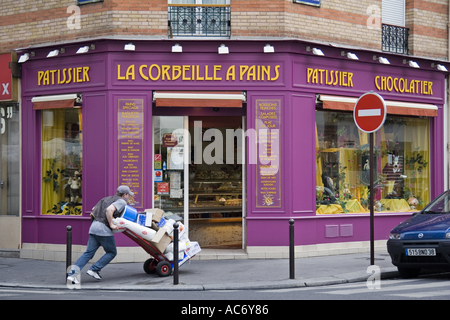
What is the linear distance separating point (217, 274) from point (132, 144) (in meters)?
3.71

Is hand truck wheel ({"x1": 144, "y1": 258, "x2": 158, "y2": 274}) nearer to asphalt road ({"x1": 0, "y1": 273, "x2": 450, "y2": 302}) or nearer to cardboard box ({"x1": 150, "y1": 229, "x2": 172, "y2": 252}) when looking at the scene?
cardboard box ({"x1": 150, "y1": 229, "x2": 172, "y2": 252})

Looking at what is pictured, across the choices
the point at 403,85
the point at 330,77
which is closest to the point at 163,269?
the point at 330,77

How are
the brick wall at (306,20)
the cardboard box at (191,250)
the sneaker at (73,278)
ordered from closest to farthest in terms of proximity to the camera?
1. the sneaker at (73,278)
2. the cardboard box at (191,250)
3. the brick wall at (306,20)

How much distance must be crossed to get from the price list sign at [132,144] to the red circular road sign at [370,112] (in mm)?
4812

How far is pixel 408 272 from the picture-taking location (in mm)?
10438

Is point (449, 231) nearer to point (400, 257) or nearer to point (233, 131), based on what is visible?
point (400, 257)

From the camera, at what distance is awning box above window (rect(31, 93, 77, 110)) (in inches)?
538

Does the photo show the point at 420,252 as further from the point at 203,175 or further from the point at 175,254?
the point at 203,175

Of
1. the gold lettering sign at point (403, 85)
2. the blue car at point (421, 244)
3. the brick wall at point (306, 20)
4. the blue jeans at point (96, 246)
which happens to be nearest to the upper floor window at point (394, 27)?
the brick wall at point (306, 20)

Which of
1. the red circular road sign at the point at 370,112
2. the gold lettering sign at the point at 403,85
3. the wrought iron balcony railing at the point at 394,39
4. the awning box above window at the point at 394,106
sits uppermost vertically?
the wrought iron balcony railing at the point at 394,39

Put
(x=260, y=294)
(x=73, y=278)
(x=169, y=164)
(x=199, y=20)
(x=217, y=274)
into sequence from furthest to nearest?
1. (x=169, y=164)
2. (x=199, y=20)
3. (x=217, y=274)
4. (x=73, y=278)
5. (x=260, y=294)

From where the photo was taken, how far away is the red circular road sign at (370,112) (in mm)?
10742

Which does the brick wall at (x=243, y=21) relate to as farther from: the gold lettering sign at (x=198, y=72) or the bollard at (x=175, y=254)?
the bollard at (x=175, y=254)

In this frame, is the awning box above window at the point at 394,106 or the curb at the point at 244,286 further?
the awning box above window at the point at 394,106
